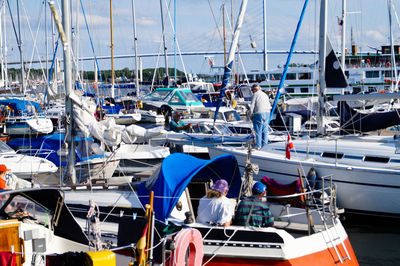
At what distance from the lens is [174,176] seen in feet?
29.5

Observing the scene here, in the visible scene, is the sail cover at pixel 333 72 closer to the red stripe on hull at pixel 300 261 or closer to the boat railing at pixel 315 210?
the boat railing at pixel 315 210

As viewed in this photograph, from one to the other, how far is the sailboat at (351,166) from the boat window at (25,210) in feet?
25.2

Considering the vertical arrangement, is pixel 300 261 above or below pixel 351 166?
below

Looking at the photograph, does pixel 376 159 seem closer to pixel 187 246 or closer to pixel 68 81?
pixel 187 246

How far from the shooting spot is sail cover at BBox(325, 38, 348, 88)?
15477 mm

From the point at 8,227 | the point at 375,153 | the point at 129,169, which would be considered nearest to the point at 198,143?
the point at 129,169

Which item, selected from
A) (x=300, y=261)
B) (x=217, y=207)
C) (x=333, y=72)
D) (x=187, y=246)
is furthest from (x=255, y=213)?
(x=333, y=72)

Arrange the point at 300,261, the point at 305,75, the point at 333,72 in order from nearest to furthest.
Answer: the point at 300,261 < the point at 333,72 < the point at 305,75

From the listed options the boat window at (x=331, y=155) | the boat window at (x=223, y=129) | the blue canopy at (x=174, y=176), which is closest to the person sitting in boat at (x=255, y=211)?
the blue canopy at (x=174, y=176)

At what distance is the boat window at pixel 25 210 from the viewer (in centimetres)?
797

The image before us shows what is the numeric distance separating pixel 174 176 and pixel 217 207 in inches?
36.2

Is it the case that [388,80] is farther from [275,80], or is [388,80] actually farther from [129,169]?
[129,169]

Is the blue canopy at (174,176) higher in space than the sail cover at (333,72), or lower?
lower

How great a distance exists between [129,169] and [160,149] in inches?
58.6
